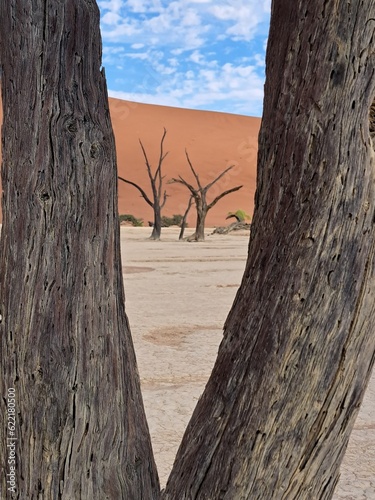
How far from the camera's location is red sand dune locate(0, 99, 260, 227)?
163 ft

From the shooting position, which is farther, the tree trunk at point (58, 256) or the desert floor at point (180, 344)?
the desert floor at point (180, 344)

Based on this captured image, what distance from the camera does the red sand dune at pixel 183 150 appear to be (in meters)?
49.7

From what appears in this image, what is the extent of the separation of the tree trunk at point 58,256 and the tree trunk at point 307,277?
16.1 inches

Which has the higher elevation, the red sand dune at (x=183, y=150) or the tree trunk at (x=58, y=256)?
the red sand dune at (x=183, y=150)

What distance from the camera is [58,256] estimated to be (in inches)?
70.3

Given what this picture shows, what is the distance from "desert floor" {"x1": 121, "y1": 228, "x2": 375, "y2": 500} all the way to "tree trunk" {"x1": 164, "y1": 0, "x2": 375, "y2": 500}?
1.48m

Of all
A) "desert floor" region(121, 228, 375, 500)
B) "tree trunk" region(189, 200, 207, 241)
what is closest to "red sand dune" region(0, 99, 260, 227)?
"tree trunk" region(189, 200, 207, 241)

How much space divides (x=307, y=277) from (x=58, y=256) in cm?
67

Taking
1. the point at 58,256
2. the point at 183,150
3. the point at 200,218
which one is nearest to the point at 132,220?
the point at 200,218

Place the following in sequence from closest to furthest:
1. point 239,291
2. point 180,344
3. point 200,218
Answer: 1. point 239,291
2. point 180,344
3. point 200,218

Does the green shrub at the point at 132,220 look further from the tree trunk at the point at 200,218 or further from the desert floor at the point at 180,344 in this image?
the desert floor at the point at 180,344

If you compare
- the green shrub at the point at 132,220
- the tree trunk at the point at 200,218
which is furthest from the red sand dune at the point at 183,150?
the tree trunk at the point at 200,218

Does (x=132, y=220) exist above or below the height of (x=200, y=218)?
below

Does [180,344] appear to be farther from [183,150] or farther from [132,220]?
[183,150]
